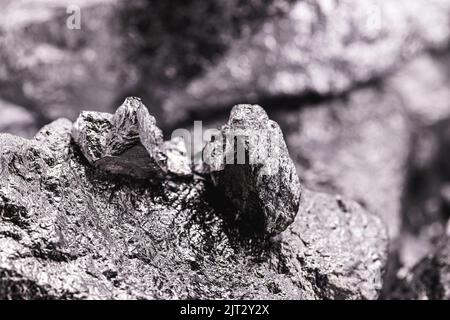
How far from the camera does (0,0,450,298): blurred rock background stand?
2.95 m

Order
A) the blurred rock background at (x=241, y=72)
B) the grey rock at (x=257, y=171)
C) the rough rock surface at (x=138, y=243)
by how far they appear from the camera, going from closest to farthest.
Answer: the rough rock surface at (x=138, y=243) < the grey rock at (x=257, y=171) < the blurred rock background at (x=241, y=72)

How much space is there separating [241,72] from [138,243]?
66.0 inches

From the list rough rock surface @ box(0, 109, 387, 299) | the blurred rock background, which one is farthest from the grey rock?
the blurred rock background

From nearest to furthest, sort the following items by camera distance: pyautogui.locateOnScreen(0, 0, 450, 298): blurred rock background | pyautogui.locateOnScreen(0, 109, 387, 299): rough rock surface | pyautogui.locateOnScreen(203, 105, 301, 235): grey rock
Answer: pyautogui.locateOnScreen(0, 109, 387, 299): rough rock surface
pyautogui.locateOnScreen(203, 105, 301, 235): grey rock
pyautogui.locateOnScreen(0, 0, 450, 298): blurred rock background

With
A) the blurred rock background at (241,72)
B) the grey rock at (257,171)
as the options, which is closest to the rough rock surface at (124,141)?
the grey rock at (257,171)

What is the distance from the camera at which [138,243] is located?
59.5 inches

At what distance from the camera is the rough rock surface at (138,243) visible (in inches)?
54.8

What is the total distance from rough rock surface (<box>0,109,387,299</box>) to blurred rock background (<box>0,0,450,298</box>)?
45.1 inches

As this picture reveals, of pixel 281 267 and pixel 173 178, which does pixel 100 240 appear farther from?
pixel 281 267

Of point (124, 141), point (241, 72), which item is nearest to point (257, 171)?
point (124, 141)

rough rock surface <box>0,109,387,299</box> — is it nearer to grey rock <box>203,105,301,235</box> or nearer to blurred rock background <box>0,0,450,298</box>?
grey rock <box>203,105,301,235</box>

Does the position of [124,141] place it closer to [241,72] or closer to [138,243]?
[138,243]

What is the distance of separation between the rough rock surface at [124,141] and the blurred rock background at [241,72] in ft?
Answer: 4.28

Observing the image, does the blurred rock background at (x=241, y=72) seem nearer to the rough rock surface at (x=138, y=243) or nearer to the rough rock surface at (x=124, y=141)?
the rough rock surface at (x=138, y=243)
